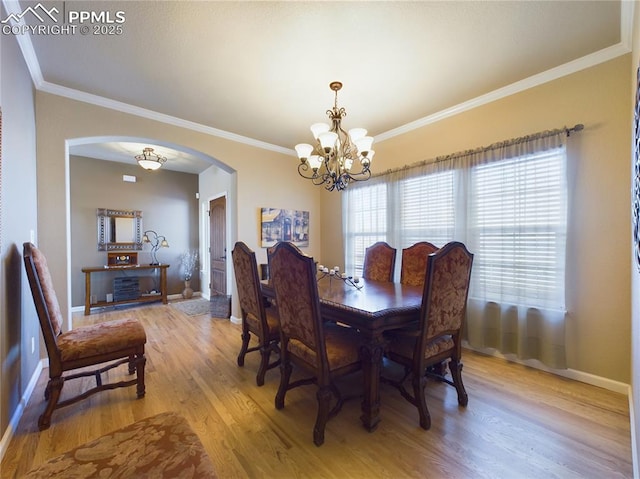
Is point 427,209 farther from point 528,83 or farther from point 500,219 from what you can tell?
point 528,83

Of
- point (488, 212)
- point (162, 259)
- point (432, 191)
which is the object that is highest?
point (432, 191)

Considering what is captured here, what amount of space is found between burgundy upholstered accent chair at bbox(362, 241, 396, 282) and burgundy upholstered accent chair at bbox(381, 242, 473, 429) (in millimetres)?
1120

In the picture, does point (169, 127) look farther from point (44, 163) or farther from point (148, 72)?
point (44, 163)

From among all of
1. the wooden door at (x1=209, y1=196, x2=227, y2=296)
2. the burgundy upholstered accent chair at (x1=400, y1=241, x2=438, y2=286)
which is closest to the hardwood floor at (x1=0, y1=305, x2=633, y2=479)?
the burgundy upholstered accent chair at (x1=400, y1=241, x2=438, y2=286)

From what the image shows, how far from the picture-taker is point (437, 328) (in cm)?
173

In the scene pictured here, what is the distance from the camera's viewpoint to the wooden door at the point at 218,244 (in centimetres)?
498

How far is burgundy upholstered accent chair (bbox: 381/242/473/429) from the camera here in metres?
1.64

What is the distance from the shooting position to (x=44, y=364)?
2480 mm

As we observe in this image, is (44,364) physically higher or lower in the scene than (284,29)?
lower

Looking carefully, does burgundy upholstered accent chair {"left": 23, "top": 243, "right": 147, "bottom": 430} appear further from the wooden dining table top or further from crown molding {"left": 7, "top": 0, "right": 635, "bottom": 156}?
crown molding {"left": 7, "top": 0, "right": 635, "bottom": 156}

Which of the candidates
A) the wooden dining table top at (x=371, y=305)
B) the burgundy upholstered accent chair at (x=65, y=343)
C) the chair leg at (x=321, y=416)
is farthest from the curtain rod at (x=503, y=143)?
the burgundy upholstered accent chair at (x=65, y=343)

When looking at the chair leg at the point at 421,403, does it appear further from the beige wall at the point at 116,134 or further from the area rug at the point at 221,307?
the area rug at the point at 221,307

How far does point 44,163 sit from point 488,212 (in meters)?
4.38

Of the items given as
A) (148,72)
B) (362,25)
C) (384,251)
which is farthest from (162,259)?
(362,25)
